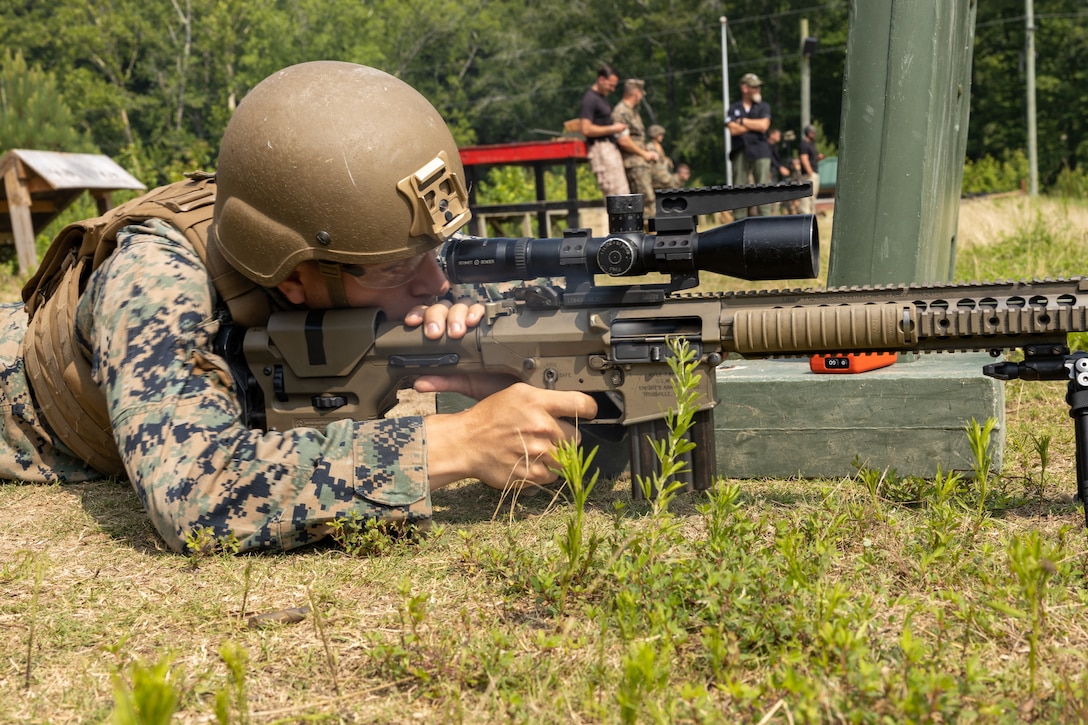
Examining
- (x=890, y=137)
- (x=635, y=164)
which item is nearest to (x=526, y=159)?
(x=635, y=164)

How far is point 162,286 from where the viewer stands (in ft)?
11.1

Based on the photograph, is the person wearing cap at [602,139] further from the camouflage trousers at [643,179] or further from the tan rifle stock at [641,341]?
the tan rifle stock at [641,341]

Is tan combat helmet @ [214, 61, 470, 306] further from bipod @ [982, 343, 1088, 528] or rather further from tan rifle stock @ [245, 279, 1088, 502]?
bipod @ [982, 343, 1088, 528]

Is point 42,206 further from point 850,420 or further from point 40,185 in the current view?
point 850,420

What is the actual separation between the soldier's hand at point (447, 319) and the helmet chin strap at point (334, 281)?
24 cm

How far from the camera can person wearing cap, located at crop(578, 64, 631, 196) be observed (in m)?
12.9

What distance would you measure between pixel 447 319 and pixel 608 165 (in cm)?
1021

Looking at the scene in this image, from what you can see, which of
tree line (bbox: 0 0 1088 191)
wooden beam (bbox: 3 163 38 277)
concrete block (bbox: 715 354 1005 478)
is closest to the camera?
concrete block (bbox: 715 354 1005 478)

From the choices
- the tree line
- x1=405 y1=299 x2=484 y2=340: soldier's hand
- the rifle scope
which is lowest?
x1=405 y1=299 x2=484 y2=340: soldier's hand

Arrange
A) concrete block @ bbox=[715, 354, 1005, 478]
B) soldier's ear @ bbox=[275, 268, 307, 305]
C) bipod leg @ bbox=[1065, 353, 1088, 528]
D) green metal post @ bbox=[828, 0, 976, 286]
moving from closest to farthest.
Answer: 1. bipod leg @ bbox=[1065, 353, 1088, 528]
2. soldier's ear @ bbox=[275, 268, 307, 305]
3. concrete block @ bbox=[715, 354, 1005, 478]
4. green metal post @ bbox=[828, 0, 976, 286]

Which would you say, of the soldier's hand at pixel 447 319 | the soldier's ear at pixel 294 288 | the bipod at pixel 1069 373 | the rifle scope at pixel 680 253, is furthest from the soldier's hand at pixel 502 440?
the bipod at pixel 1069 373

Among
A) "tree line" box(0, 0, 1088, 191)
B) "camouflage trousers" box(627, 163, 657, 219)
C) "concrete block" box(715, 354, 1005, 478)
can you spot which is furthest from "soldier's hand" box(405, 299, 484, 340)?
"tree line" box(0, 0, 1088, 191)

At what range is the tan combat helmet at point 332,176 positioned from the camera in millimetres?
3219

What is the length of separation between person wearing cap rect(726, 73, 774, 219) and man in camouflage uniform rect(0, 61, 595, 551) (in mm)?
12846
